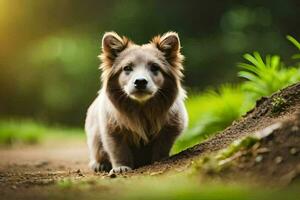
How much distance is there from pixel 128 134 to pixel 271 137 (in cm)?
211

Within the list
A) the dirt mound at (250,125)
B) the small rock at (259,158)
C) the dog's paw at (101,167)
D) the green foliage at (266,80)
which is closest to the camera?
the small rock at (259,158)

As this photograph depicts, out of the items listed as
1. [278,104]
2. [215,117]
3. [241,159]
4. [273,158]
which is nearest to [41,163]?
[215,117]

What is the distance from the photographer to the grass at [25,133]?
13938mm

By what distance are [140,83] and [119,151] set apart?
2.74 ft

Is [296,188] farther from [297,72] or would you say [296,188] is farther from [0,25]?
[0,25]

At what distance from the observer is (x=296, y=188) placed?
4.34 metres

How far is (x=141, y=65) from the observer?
6.59 metres

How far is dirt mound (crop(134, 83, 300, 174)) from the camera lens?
6.06 meters

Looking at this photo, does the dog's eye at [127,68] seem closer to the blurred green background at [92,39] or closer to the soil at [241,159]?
the soil at [241,159]

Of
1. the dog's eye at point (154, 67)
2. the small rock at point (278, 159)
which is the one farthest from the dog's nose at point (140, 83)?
the small rock at point (278, 159)

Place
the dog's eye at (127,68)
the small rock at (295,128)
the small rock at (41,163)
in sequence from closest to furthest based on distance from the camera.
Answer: the small rock at (295,128) → the dog's eye at (127,68) → the small rock at (41,163)

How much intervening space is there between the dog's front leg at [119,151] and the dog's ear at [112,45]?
32.6 inches

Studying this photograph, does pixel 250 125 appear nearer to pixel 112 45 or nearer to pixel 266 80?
pixel 112 45

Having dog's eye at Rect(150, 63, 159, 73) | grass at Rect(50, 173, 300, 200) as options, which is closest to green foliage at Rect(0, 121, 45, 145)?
dog's eye at Rect(150, 63, 159, 73)
